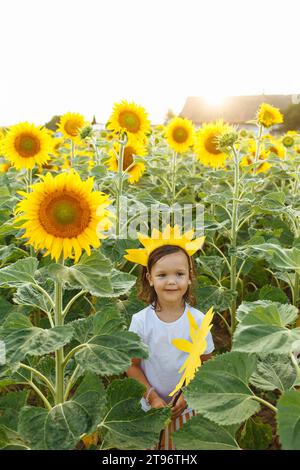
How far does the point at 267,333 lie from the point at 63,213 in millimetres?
784

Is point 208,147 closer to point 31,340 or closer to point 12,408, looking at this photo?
point 12,408

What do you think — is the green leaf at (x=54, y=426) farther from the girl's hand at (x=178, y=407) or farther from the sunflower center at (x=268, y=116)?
the sunflower center at (x=268, y=116)

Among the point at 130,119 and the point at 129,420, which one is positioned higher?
the point at 130,119

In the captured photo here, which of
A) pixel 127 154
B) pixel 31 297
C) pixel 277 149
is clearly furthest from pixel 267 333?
pixel 277 149

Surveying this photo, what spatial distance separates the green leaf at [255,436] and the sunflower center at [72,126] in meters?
Result: 3.61

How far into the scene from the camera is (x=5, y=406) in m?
1.91

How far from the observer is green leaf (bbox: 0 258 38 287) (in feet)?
5.86

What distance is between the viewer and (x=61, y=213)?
177 centimetres

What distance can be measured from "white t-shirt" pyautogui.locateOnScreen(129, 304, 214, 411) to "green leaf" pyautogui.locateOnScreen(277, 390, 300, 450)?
80cm

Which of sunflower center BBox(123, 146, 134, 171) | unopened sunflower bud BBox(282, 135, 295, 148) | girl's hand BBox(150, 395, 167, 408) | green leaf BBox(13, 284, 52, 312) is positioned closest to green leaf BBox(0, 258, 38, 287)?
green leaf BBox(13, 284, 52, 312)

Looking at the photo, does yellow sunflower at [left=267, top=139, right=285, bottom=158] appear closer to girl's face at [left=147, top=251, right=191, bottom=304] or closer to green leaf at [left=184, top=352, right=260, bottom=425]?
girl's face at [left=147, top=251, right=191, bottom=304]

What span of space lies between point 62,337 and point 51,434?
292mm

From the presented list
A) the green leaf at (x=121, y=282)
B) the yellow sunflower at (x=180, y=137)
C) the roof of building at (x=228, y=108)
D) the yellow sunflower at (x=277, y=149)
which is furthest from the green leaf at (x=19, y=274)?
the roof of building at (x=228, y=108)
